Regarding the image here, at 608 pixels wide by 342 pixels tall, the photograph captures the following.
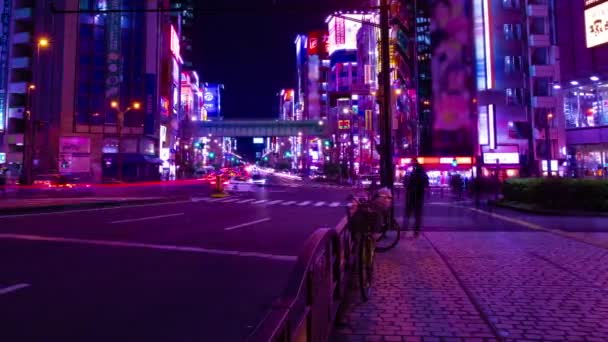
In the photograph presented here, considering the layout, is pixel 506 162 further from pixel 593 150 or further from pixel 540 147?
pixel 593 150

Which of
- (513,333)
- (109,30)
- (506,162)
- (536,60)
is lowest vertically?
(513,333)

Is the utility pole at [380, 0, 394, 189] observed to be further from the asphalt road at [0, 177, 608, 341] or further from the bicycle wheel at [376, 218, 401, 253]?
the asphalt road at [0, 177, 608, 341]

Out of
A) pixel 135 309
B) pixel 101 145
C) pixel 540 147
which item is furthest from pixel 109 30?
pixel 135 309

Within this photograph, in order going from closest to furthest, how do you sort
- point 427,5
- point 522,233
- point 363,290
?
point 363,290 < point 522,233 < point 427,5

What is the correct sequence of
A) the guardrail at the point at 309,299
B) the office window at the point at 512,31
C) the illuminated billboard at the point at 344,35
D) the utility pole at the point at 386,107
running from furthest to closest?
the illuminated billboard at the point at 344,35 → the office window at the point at 512,31 → the utility pole at the point at 386,107 → the guardrail at the point at 309,299

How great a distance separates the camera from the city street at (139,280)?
4676mm

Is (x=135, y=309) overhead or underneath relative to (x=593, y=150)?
underneath

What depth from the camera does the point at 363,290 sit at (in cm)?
569

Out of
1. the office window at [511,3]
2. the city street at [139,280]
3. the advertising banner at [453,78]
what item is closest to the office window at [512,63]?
the advertising banner at [453,78]

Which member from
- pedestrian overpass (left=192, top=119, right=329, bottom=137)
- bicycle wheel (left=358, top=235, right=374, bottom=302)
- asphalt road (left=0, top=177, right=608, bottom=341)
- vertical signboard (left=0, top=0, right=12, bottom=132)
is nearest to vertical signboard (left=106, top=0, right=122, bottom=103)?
vertical signboard (left=0, top=0, right=12, bottom=132)

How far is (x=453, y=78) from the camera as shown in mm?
55094

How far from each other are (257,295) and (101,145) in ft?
204

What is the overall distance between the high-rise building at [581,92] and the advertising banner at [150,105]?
57.2m

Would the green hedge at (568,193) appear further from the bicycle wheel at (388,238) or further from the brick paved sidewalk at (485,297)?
the bicycle wheel at (388,238)
